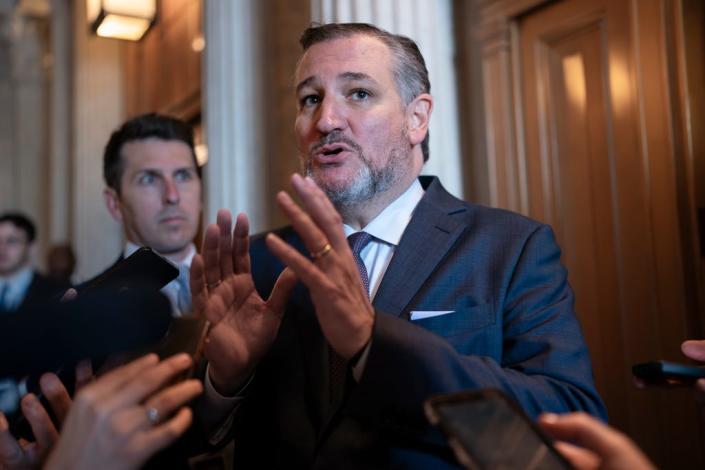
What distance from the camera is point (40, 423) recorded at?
1.36m

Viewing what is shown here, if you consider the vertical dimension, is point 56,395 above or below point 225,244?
below

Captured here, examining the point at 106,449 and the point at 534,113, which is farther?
the point at 534,113

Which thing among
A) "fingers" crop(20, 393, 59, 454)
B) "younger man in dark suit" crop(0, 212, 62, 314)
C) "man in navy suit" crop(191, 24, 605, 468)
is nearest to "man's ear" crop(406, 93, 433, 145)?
"man in navy suit" crop(191, 24, 605, 468)

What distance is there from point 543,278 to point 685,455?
45.6 inches

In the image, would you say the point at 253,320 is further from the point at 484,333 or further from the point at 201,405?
the point at 484,333

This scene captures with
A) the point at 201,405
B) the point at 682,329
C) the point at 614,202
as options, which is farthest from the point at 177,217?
the point at 682,329

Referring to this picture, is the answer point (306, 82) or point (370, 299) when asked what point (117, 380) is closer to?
point (370, 299)

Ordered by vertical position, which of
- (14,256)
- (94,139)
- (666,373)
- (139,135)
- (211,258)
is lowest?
(666,373)

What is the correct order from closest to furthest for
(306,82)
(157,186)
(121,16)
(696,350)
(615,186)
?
1. (696,350)
2. (306,82)
3. (615,186)
4. (157,186)
5. (121,16)

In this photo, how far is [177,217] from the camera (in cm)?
289

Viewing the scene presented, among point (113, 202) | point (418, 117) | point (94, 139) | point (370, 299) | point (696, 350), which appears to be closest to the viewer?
point (696, 350)

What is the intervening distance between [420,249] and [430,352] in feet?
1.75

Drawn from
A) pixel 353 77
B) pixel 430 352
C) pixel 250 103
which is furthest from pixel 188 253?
pixel 430 352

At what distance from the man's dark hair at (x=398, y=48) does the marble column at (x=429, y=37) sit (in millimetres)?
724
